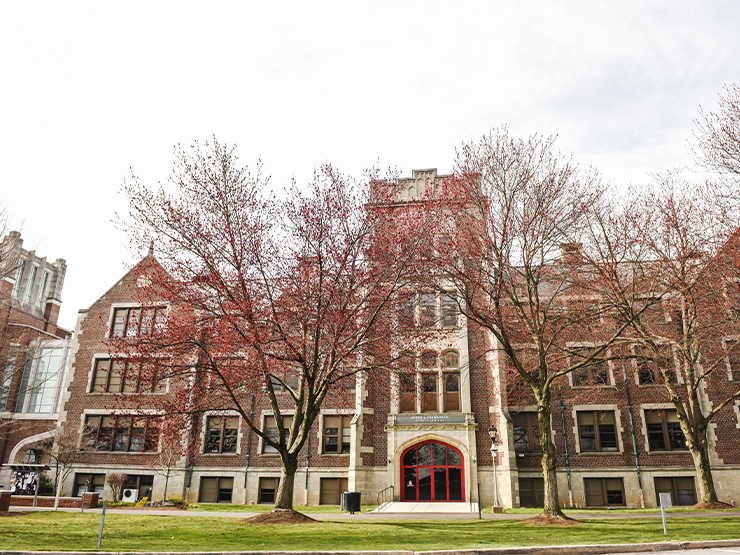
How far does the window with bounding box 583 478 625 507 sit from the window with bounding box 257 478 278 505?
1606 centimetres

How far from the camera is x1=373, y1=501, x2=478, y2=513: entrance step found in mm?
23766

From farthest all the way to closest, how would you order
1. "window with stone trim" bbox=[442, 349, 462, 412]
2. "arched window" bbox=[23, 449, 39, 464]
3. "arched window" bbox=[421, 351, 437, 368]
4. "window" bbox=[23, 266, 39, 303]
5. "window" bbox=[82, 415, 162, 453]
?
"window" bbox=[23, 266, 39, 303], "arched window" bbox=[23, 449, 39, 464], "window" bbox=[82, 415, 162, 453], "window with stone trim" bbox=[442, 349, 462, 412], "arched window" bbox=[421, 351, 437, 368]

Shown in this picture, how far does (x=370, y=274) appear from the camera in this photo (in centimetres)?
1805

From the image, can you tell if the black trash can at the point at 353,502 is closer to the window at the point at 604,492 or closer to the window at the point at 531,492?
the window at the point at 531,492

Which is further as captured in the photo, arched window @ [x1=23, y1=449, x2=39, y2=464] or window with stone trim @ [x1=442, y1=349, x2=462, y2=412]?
arched window @ [x1=23, y1=449, x2=39, y2=464]

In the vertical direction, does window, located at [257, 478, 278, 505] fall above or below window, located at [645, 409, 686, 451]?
below

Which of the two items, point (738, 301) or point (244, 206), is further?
point (738, 301)

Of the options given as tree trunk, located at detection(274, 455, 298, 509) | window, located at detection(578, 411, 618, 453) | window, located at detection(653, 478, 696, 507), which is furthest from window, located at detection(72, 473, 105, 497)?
window, located at detection(653, 478, 696, 507)

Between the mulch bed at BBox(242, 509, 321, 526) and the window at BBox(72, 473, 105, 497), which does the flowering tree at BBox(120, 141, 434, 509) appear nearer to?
the mulch bed at BBox(242, 509, 321, 526)

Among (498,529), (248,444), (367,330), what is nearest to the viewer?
(498,529)

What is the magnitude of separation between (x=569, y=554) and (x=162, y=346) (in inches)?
467

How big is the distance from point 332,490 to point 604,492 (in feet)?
45.1

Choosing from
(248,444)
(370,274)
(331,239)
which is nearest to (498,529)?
(370,274)

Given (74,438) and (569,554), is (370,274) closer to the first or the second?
(569,554)
